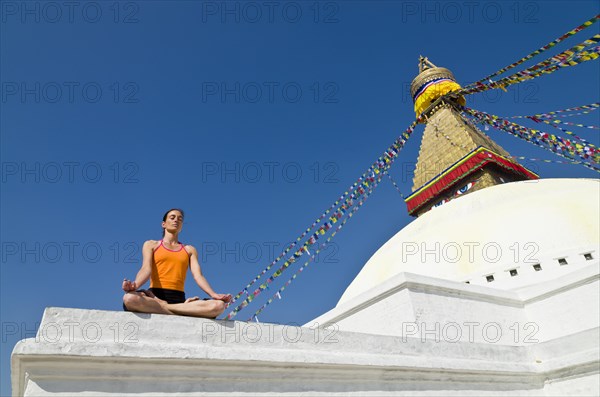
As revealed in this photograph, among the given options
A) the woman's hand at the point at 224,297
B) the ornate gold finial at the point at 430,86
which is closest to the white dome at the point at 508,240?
the woman's hand at the point at 224,297

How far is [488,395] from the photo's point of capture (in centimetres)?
477

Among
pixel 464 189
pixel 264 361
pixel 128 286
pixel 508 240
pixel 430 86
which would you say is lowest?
pixel 264 361

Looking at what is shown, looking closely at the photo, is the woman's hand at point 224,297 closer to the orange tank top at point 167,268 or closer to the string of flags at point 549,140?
the orange tank top at point 167,268

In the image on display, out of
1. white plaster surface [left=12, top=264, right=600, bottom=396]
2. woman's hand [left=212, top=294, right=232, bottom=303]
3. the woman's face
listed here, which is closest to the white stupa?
white plaster surface [left=12, top=264, right=600, bottom=396]

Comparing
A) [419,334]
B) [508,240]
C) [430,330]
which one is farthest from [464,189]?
[419,334]

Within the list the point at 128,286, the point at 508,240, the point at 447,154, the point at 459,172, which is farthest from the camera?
the point at 447,154

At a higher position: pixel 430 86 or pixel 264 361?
pixel 430 86

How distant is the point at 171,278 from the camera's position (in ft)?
11.6

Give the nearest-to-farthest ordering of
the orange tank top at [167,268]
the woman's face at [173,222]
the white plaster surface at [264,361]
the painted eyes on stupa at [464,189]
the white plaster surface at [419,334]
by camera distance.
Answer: the white plaster surface at [264,361], the white plaster surface at [419,334], the orange tank top at [167,268], the woman's face at [173,222], the painted eyes on stupa at [464,189]

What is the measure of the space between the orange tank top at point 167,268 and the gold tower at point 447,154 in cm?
1255

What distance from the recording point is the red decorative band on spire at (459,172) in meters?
14.6

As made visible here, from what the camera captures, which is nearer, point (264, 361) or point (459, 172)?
point (264, 361)

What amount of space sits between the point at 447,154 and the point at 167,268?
47.9 feet

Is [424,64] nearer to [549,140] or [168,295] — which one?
[549,140]
